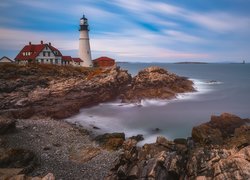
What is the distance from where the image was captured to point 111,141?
1711cm

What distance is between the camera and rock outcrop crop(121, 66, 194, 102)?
114ft

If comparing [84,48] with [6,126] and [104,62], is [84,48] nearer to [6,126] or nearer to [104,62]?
[104,62]

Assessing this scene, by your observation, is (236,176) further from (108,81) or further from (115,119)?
(108,81)

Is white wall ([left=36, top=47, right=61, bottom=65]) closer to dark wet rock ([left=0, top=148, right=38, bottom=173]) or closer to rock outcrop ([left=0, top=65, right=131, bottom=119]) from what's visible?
rock outcrop ([left=0, top=65, right=131, bottom=119])

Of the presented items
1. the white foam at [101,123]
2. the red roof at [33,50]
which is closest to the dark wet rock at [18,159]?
the white foam at [101,123]

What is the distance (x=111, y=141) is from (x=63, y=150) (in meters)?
3.31

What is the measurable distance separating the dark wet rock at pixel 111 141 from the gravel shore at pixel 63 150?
531 mm

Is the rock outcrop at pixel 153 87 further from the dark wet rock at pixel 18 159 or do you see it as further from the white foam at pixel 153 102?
the dark wet rock at pixel 18 159

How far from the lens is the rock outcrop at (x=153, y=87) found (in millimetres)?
34719

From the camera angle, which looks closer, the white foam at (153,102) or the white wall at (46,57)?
the white foam at (153,102)

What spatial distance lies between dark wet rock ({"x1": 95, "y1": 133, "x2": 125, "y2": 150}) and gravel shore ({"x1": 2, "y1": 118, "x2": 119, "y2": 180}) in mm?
531

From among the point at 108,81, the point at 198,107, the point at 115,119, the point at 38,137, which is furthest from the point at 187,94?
the point at 38,137

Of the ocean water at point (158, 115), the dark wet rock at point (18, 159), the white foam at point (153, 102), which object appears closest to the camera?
the dark wet rock at point (18, 159)

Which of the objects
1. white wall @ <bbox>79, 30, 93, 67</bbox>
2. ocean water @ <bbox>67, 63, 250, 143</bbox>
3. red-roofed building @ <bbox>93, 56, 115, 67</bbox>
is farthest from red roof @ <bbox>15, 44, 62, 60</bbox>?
ocean water @ <bbox>67, 63, 250, 143</bbox>
